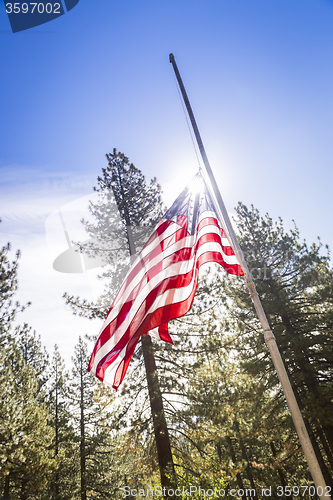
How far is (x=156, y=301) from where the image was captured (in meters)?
5.29

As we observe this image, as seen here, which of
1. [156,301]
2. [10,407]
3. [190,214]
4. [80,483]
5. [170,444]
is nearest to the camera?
[156,301]

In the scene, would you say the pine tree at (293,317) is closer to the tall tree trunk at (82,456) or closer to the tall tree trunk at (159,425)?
the tall tree trunk at (159,425)

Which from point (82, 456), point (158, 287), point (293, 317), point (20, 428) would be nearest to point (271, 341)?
point (158, 287)

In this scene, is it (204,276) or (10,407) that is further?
(10,407)

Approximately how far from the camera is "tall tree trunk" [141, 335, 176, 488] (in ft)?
29.3

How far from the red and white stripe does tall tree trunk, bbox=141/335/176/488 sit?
5049mm

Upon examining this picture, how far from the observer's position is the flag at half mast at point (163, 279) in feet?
17.0

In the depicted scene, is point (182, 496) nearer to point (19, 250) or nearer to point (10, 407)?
point (10, 407)

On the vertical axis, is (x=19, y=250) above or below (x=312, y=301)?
above

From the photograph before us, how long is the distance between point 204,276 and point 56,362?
839 inches

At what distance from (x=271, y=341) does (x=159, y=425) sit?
7.02m

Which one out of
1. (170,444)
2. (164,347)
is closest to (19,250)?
(164,347)

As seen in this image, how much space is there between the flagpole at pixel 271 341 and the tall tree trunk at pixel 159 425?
6633mm

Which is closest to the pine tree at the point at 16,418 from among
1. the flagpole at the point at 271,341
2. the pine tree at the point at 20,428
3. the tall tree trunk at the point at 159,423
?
the pine tree at the point at 20,428
